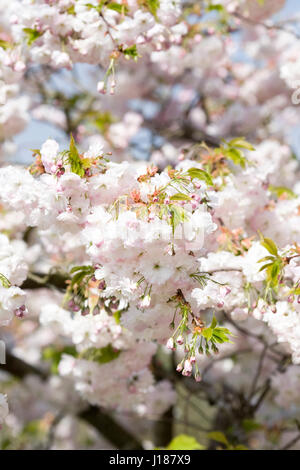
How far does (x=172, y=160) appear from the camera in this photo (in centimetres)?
476

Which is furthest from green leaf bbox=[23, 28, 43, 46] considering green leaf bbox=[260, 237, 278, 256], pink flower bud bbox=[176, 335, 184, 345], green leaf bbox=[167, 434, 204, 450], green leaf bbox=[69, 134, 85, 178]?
green leaf bbox=[167, 434, 204, 450]

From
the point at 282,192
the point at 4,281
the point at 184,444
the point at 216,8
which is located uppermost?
the point at 216,8

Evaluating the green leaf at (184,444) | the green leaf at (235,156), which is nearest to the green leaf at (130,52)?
the green leaf at (235,156)

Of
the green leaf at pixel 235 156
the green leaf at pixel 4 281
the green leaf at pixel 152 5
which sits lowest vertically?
the green leaf at pixel 4 281

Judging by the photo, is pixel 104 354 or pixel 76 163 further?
pixel 104 354

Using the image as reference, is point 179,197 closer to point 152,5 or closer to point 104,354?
point 152,5

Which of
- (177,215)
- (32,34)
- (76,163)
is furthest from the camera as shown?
(32,34)

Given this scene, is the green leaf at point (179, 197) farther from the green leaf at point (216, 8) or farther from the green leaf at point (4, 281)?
the green leaf at point (216, 8)

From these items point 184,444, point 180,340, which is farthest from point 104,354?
point 180,340

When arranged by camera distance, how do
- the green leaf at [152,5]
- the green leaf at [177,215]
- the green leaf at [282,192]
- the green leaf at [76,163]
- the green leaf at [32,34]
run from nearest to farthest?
the green leaf at [177,215] < the green leaf at [76,163] < the green leaf at [152,5] < the green leaf at [32,34] < the green leaf at [282,192]

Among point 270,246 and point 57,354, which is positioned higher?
point 270,246

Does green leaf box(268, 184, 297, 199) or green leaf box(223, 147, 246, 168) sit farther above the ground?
green leaf box(223, 147, 246, 168)

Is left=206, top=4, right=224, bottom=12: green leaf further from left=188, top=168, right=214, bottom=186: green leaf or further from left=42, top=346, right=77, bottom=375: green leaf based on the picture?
left=42, top=346, right=77, bottom=375: green leaf

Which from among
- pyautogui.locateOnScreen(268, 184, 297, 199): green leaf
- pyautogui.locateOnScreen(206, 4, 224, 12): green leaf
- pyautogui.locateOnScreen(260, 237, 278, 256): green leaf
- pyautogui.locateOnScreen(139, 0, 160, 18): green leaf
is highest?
pyautogui.locateOnScreen(139, 0, 160, 18): green leaf
